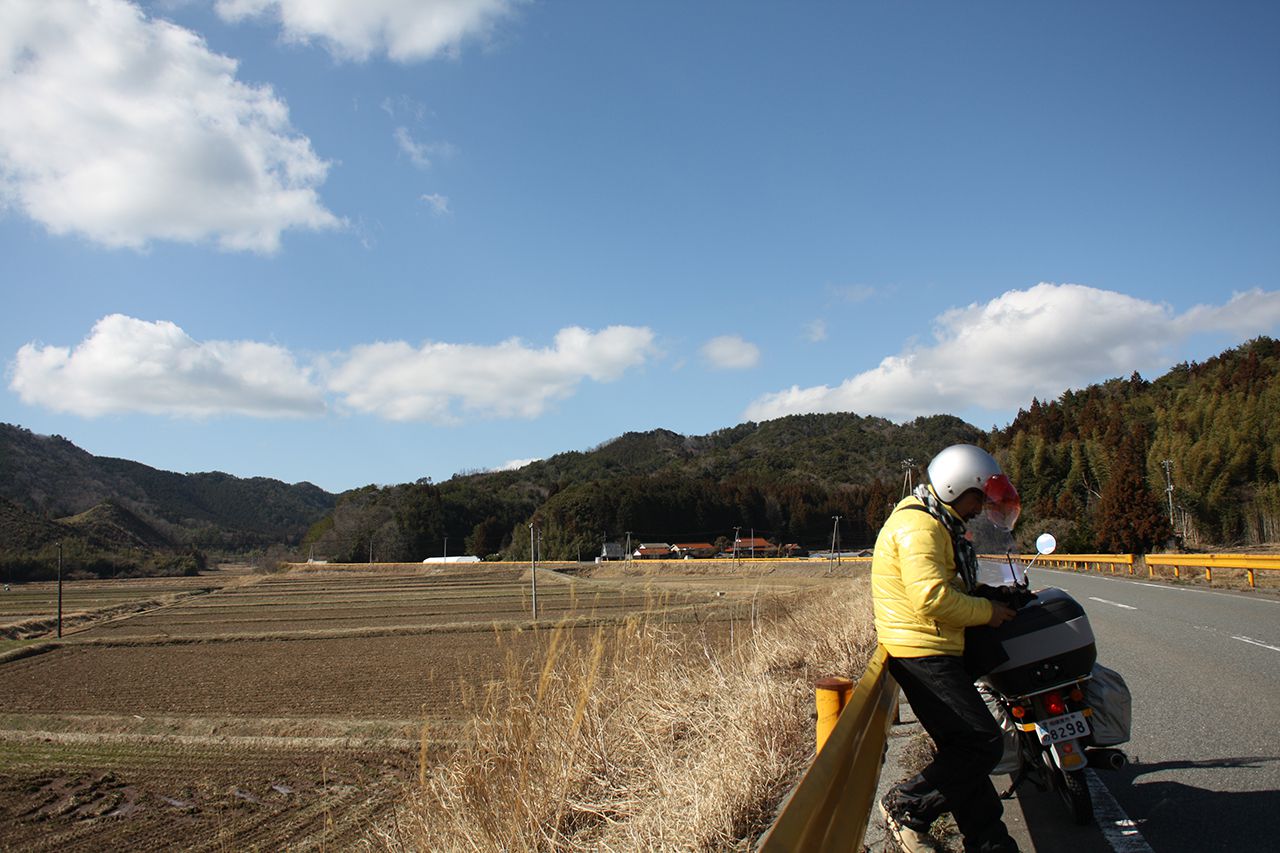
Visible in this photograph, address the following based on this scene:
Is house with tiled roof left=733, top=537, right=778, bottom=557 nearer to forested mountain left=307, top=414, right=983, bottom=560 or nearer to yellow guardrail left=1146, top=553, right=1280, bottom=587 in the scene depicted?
forested mountain left=307, top=414, right=983, bottom=560

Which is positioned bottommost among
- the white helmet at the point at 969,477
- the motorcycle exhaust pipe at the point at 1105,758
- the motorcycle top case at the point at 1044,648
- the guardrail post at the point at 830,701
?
the motorcycle exhaust pipe at the point at 1105,758

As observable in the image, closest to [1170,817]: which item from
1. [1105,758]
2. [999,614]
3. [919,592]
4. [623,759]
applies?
[1105,758]

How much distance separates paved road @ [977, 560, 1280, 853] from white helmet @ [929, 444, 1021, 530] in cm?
158

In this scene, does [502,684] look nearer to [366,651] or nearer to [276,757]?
[276,757]

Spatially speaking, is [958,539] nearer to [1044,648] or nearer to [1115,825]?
[1044,648]

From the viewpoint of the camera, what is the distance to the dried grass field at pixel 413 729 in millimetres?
4480

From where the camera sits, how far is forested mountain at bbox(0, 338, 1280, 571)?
60781mm

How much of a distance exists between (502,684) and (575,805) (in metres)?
1.60

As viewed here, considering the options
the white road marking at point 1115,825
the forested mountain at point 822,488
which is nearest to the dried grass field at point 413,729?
the white road marking at point 1115,825

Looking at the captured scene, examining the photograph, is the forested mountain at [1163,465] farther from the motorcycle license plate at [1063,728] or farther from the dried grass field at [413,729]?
the motorcycle license plate at [1063,728]

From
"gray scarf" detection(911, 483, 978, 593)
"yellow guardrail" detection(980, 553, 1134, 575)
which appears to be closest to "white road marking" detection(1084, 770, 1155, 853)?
"gray scarf" detection(911, 483, 978, 593)

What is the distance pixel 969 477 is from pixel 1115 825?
1.83 meters

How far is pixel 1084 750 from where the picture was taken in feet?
12.7

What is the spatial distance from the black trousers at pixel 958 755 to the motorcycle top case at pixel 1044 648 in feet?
1.81
